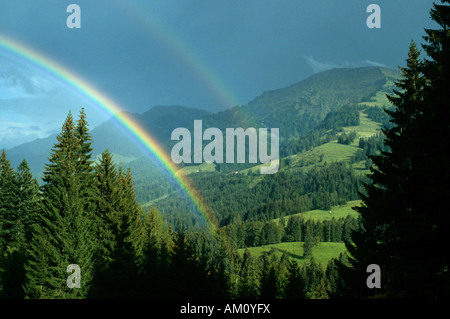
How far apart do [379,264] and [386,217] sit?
437 cm

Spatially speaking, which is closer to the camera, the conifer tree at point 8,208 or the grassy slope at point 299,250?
the conifer tree at point 8,208

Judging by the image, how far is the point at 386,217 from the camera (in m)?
15.7

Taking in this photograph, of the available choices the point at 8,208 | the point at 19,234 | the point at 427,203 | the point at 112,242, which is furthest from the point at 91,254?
the point at 8,208

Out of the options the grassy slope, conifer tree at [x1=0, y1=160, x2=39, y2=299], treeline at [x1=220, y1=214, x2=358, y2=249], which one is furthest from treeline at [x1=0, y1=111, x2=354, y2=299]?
treeline at [x1=220, y1=214, x2=358, y2=249]

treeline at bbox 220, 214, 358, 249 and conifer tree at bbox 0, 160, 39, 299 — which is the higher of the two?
conifer tree at bbox 0, 160, 39, 299

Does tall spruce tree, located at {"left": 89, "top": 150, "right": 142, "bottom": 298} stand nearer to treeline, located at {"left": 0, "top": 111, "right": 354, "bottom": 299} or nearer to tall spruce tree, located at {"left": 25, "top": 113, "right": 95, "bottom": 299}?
treeline, located at {"left": 0, "top": 111, "right": 354, "bottom": 299}

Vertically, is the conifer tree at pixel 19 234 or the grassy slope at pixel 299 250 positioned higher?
the conifer tree at pixel 19 234

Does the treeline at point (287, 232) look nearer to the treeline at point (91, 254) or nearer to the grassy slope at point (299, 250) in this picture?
the grassy slope at point (299, 250)

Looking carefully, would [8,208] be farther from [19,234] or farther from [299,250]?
[299,250]

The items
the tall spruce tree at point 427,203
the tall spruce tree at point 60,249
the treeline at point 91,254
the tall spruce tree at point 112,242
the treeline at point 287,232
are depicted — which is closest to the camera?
the tall spruce tree at point 427,203

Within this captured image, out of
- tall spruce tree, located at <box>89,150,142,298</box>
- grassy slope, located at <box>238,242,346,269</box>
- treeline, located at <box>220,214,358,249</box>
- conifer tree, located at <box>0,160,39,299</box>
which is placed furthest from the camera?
treeline, located at <box>220,214,358,249</box>

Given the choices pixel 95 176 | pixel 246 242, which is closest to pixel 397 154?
pixel 95 176

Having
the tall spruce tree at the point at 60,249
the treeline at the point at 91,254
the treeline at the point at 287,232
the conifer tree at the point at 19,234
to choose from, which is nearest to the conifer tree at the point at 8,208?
the conifer tree at the point at 19,234
